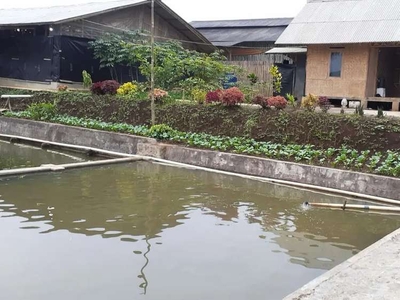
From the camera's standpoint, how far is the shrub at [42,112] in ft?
51.2

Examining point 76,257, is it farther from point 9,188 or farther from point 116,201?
point 9,188

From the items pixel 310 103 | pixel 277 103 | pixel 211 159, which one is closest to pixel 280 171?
pixel 211 159

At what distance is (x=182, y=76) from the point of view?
19.3 metres

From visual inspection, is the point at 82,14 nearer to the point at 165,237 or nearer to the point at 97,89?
the point at 97,89

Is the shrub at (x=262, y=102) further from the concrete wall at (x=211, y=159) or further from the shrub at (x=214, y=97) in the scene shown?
the concrete wall at (x=211, y=159)

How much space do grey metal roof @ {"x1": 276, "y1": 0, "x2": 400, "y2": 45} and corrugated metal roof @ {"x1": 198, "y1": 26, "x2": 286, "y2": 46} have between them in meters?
7.89

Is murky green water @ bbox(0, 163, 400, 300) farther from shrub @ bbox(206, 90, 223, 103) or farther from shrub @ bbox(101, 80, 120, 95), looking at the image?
shrub @ bbox(101, 80, 120, 95)

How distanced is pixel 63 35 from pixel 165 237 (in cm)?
1455

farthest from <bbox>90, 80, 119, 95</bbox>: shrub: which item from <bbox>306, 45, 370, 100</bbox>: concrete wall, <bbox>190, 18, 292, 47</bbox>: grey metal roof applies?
<bbox>190, 18, 292, 47</bbox>: grey metal roof

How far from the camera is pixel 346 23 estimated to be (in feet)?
57.7

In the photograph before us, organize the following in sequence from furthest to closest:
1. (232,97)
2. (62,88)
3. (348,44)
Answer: (62,88), (348,44), (232,97)

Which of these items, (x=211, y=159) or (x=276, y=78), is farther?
(x=276, y=78)

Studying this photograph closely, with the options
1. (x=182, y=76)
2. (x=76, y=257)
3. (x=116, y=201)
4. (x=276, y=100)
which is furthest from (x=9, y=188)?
(x=182, y=76)

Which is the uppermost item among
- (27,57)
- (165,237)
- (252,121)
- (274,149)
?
(27,57)
